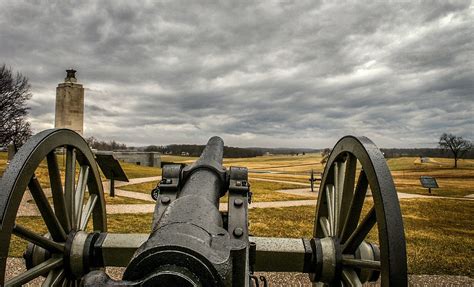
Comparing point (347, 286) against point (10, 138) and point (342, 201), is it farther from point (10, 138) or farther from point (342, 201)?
point (10, 138)

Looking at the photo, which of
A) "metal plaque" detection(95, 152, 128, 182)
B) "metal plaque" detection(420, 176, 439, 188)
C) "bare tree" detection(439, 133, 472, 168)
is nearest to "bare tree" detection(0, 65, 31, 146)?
"metal plaque" detection(95, 152, 128, 182)

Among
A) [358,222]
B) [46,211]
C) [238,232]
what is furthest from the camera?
[358,222]

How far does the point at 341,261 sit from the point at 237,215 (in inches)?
38.5

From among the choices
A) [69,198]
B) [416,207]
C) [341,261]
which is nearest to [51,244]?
[69,198]

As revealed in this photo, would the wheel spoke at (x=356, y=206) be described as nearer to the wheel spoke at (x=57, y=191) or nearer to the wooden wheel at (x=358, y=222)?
the wooden wheel at (x=358, y=222)

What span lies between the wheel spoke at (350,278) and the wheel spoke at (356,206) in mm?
261

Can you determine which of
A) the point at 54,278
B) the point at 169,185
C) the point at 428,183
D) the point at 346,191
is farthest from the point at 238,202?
the point at 428,183

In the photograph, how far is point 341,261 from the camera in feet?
10.3

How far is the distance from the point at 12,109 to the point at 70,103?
11.5 ft

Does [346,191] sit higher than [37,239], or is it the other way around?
[346,191]

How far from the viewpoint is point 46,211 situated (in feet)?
9.55

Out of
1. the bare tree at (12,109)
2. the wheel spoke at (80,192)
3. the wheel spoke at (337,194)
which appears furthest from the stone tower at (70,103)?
the wheel spoke at (337,194)

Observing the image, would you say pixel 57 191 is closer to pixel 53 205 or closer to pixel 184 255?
pixel 53 205

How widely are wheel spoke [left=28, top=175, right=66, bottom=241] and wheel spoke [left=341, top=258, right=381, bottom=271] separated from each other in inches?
87.6
